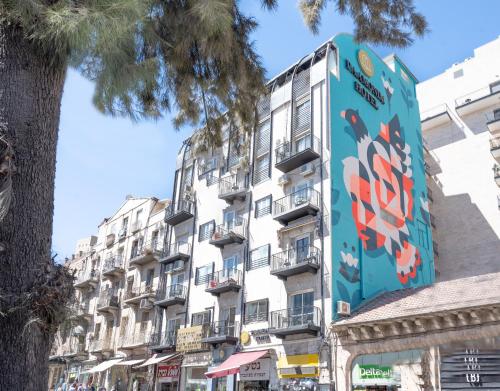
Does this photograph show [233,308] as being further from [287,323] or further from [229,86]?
[229,86]

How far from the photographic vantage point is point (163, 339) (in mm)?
32562

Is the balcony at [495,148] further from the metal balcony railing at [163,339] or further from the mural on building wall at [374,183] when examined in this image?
the metal balcony railing at [163,339]

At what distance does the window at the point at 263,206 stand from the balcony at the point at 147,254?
9935 mm

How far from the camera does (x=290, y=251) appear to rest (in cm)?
2608

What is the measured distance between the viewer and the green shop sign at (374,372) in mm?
20533

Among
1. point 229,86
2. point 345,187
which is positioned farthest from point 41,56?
point 345,187

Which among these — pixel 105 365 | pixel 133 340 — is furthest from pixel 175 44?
pixel 105 365

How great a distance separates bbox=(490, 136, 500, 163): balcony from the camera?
110 ft

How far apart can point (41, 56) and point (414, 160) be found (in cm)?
3115

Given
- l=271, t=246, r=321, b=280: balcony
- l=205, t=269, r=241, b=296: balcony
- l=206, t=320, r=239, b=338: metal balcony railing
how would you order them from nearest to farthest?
l=271, t=246, r=321, b=280: balcony < l=206, t=320, r=239, b=338: metal balcony railing < l=205, t=269, r=241, b=296: balcony

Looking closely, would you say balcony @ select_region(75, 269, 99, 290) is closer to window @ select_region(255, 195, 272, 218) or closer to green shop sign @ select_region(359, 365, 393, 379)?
window @ select_region(255, 195, 272, 218)

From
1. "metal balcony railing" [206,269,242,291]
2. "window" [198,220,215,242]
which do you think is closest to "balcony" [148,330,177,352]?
"metal balcony railing" [206,269,242,291]

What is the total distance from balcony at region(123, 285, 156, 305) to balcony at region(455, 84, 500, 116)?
25854 millimetres

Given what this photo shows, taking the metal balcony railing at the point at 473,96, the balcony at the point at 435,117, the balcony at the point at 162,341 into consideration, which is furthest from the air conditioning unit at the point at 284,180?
the metal balcony railing at the point at 473,96
